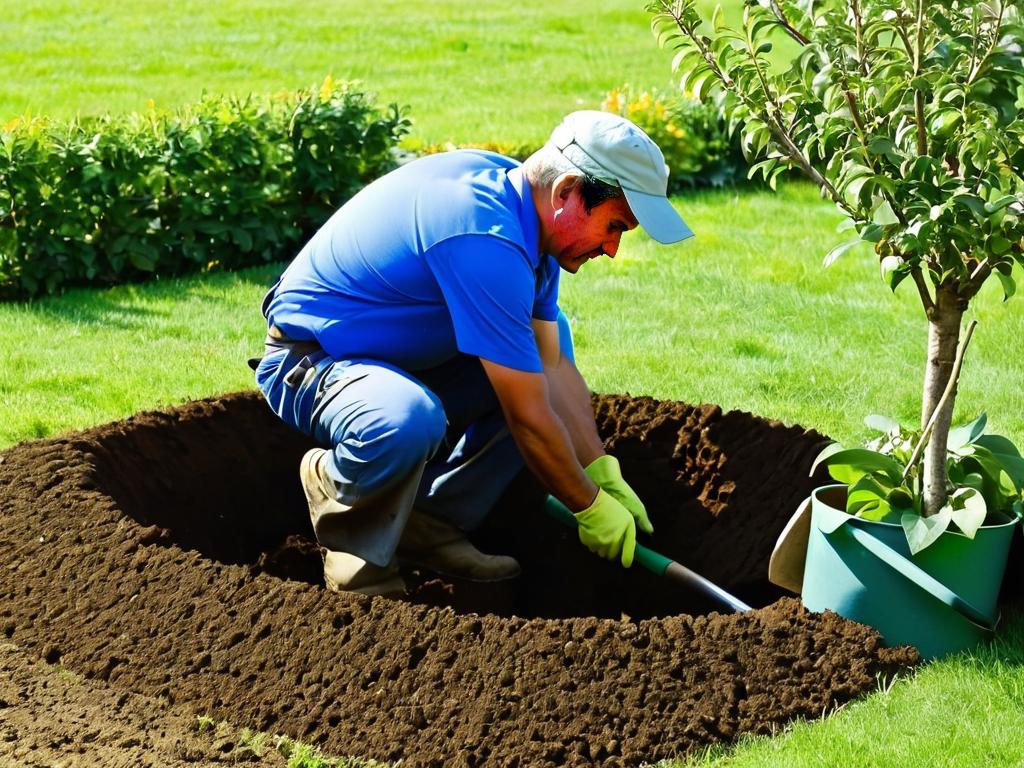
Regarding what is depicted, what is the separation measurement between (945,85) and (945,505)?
3.55ft

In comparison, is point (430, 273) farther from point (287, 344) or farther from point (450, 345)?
point (287, 344)

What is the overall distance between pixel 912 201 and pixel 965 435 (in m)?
0.80

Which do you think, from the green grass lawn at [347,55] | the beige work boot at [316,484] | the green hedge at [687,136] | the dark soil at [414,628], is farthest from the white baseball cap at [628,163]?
the green grass lawn at [347,55]

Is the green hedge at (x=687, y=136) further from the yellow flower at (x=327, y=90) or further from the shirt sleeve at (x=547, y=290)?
the shirt sleeve at (x=547, y=290)

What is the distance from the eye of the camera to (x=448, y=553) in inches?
171

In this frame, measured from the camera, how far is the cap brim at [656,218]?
3.57 metres

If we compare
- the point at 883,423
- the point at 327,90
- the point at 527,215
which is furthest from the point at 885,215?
the point at 327,90

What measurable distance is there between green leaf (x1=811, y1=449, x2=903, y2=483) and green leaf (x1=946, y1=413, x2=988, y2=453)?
217mm

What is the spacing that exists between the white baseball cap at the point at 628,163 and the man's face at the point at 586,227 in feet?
0.23

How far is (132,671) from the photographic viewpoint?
11.0 feet

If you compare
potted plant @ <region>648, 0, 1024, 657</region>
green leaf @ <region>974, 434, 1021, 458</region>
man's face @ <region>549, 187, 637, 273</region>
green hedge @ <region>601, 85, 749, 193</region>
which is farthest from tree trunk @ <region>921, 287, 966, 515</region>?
green hedge @ <region>601, 85, 749, 193</region>

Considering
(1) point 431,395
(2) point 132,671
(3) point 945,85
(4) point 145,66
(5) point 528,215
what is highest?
(3) point 945,85

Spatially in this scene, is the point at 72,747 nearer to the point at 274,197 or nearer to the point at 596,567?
the point at 596,567

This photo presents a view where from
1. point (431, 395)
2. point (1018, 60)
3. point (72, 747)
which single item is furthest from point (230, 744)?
point (1018, 60)
